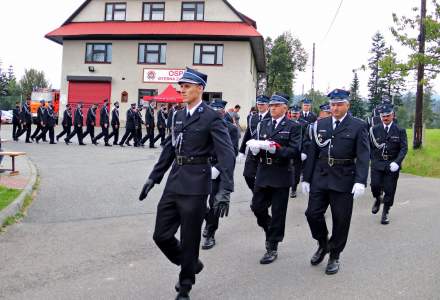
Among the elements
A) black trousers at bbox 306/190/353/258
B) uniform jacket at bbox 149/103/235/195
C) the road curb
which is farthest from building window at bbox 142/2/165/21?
uniform jacket at bbox 149/103/235/195

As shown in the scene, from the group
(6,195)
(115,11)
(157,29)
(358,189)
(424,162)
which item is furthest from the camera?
(115,11)

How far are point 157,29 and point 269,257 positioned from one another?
30.3 m

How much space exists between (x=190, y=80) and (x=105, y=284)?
224cm

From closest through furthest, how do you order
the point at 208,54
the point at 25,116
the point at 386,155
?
the point at 386,155, the point at 25,116, the point at 208,54

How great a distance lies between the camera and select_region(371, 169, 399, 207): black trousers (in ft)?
27.6

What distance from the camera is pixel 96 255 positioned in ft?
19.7

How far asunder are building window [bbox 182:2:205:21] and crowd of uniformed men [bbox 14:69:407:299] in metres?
28.1

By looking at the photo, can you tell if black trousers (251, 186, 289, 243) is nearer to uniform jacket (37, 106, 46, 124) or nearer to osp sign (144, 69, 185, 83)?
uniform jacket (37, 106, 46, 124)

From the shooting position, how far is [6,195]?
8492 millimetres

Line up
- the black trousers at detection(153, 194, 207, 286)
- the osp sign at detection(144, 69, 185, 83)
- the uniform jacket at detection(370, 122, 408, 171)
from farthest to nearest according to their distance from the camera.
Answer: the osp sign at detection(144, 69, 185, 83)
the uniform jacket at detection(370, 122, 408, 171)
the black trousers at detection(153, 194, 207, 286)

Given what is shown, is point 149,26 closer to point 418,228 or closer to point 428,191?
point 428,191

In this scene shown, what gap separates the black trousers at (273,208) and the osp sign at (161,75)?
28.8 meters

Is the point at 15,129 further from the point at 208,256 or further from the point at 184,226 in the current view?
the point at 184,226

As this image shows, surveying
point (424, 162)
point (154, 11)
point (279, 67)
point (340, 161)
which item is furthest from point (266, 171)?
point (279, 67)
